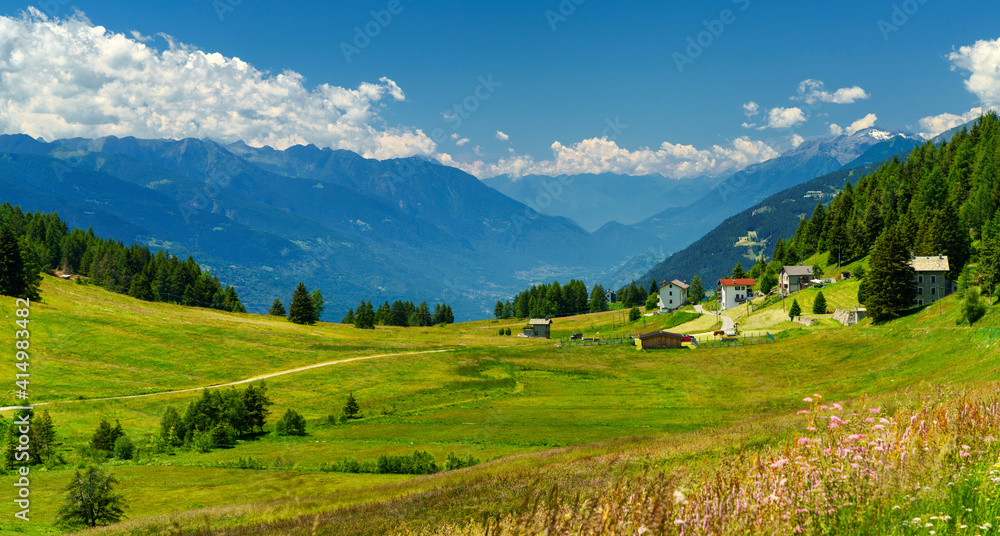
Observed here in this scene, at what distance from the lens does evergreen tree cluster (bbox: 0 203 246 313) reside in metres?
141

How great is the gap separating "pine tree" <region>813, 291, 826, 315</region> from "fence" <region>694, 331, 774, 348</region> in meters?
10.1

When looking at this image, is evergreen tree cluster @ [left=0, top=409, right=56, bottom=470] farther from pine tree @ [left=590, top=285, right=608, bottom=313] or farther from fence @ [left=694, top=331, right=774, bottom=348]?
pine tree @ [left=590, top=285, right=608, bottom=313]

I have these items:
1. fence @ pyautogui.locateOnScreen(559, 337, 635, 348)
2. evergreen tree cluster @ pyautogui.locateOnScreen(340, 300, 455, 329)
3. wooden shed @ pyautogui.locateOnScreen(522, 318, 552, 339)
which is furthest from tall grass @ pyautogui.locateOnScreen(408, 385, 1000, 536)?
evergreen tree cluster @ pyautogui.locateOnScreen(340, 300, 455, 329)

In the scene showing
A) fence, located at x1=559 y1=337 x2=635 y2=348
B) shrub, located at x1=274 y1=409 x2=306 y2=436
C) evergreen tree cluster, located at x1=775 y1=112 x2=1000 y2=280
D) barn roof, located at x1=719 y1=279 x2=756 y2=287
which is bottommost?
shrub, located at x1=274 y1=409 x2=306 y2=436

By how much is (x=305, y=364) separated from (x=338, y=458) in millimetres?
51388

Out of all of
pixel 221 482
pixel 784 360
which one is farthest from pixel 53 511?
pixel 784 360

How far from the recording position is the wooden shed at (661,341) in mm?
104438

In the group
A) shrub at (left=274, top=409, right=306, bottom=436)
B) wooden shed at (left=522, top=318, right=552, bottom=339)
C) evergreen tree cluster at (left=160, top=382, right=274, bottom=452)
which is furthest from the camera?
wooden shed at (left=522, top=318, right=552, bottom=339)

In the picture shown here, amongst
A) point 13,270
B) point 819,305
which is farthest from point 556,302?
point 13,270

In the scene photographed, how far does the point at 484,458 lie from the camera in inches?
1470

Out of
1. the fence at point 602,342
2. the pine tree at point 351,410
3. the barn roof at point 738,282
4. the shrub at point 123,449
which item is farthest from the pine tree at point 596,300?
the shrub at point 123,449

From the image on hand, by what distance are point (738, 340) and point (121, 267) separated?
6322 inches

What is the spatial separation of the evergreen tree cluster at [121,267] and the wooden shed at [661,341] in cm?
11573

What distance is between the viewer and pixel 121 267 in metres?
145
